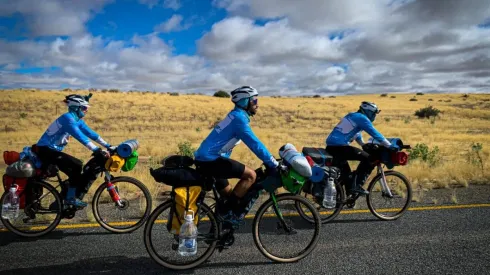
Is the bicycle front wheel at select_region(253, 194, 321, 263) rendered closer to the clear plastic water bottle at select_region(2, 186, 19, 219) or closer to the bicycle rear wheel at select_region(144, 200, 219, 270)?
the bicycle rear wheel at select_region(144, 200, 219, 270)

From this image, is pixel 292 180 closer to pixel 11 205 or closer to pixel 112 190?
pixel 112 190

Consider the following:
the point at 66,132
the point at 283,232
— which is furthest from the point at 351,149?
the point at 66,132

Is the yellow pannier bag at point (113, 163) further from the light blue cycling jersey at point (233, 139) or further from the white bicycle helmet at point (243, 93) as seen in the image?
the white bicycle helmet at point (243, 93)

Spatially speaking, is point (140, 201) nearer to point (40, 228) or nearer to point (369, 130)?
point (40, 228)

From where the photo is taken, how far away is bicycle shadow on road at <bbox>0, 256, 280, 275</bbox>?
4156mm

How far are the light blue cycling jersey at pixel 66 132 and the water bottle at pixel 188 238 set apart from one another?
2188 mm

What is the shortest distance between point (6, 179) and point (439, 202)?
26.3 feet

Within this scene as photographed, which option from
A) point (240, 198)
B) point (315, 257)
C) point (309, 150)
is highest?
point (309, 150)

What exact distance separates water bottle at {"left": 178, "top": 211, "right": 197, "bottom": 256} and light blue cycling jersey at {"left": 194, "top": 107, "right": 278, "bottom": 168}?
2.64 feet

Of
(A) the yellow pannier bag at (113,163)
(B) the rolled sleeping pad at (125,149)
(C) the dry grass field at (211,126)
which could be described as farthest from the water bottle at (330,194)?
(C) the dry grass field at (211,126)

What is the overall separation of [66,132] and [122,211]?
173 centimetres

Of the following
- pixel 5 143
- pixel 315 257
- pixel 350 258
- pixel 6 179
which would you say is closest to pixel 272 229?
pixel 315 257

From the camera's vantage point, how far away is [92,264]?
172 inches

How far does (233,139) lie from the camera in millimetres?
4379
